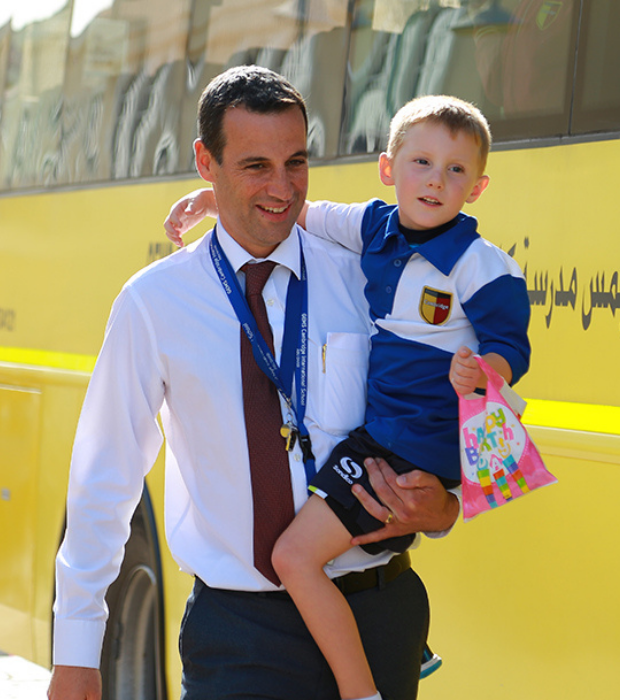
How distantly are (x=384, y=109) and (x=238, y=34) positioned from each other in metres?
1.07

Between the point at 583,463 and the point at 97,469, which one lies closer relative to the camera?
the point at 97,469

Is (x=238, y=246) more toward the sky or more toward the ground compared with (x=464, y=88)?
more toward the ground

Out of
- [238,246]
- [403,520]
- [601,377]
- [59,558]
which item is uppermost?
[238,246]

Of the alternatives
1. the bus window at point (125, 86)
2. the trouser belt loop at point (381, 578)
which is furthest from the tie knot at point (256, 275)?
the bus window at point (125, 86)

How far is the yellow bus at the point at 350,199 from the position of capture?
3.14m

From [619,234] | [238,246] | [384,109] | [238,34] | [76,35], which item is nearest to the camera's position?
[238,246]

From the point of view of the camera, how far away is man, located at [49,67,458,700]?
2.51 meters

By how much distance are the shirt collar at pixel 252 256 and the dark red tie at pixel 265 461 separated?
0.21 m

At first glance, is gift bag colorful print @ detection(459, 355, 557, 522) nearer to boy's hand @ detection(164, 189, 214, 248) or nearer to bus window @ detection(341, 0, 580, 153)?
boy's hand @ detection(164, 189, 214, 248)

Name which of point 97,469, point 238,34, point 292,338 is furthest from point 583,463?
point 238,34

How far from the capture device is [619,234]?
120 inches

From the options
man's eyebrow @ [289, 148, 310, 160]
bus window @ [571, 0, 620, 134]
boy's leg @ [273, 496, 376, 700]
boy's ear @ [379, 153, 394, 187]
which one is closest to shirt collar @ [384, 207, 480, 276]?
boy's ear @ [379, 153, 394, 187]

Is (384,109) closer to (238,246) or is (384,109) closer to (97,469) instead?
(238,246)

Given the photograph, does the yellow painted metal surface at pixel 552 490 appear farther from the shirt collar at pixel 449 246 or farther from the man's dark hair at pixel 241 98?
the man's dark hair at pixel 241 98
